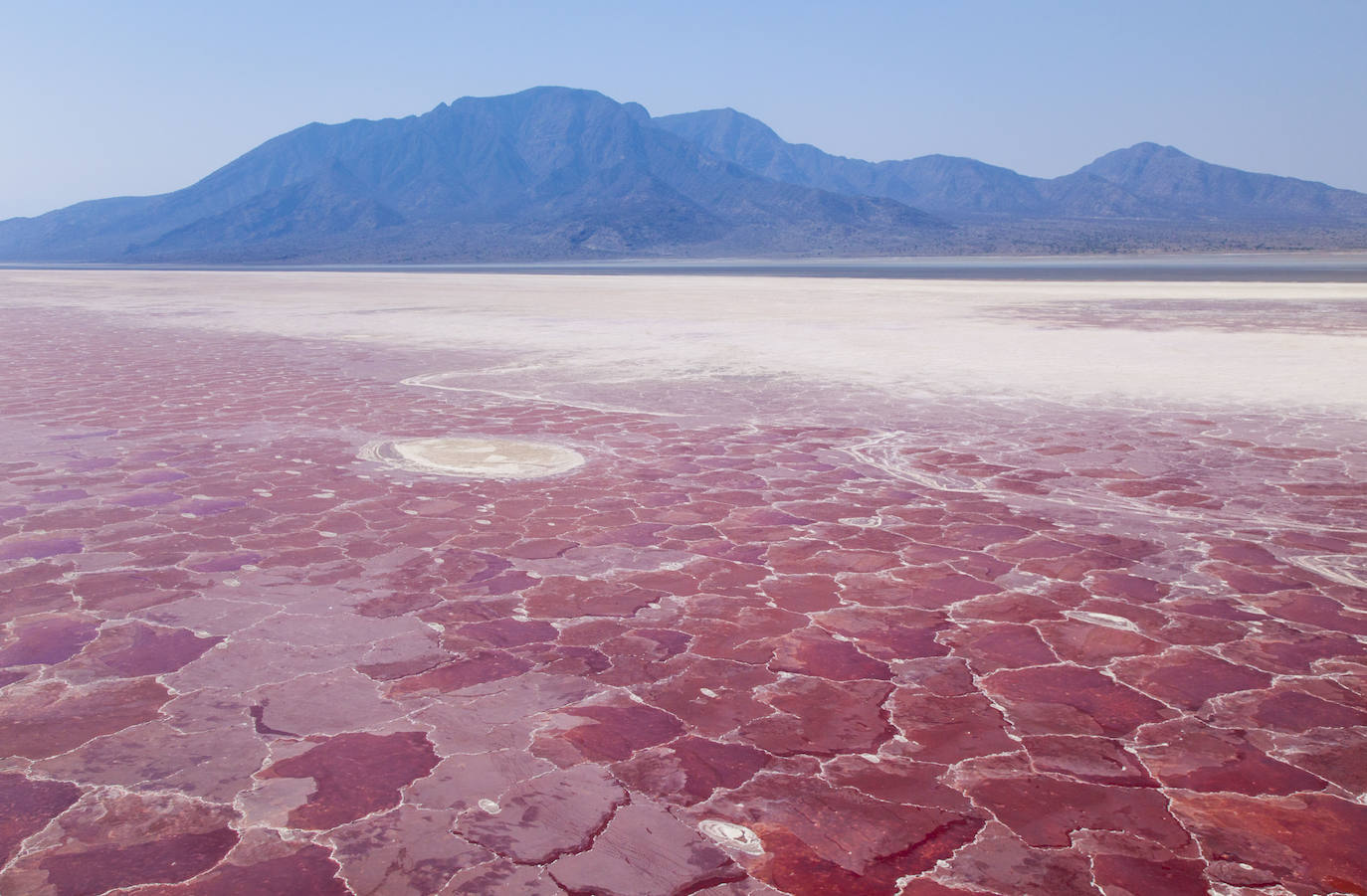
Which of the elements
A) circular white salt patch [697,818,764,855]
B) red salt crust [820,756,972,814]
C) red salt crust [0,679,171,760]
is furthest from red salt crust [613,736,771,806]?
red salt crust [0,679,171,760]

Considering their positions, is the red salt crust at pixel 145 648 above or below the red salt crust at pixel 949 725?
above

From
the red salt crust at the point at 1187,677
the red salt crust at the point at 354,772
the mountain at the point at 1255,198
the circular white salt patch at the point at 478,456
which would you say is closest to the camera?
the red salt crust at the point at 354,772

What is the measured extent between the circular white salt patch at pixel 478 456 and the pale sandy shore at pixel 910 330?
4170 mm

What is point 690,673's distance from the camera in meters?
A: 3.82

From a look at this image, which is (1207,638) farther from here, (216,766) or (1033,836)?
(216,766)

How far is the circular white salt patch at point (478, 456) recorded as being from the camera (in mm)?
7090

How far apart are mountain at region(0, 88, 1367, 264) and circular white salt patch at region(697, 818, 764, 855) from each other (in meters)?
89.6

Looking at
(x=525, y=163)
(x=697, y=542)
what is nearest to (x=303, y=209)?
(x=525, y=163)

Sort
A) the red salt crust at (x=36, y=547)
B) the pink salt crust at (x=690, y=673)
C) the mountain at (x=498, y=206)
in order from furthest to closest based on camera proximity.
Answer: the mountain at (x=498, y=206) < the red salt crust at (x=36, y=547) < the pink salt crust at (x=690, y=673)

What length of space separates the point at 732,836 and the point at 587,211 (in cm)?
12519

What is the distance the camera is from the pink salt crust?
2730 millimetres

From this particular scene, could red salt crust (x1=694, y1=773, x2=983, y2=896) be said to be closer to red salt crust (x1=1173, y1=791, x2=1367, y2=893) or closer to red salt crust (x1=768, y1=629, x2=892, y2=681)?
red salt crust (x1=1173, y1=791, x2=1367, y2=893)

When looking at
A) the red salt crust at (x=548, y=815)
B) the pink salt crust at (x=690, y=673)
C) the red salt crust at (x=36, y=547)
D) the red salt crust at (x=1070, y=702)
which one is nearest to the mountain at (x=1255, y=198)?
the pink salt crust at (x=690, y=673)

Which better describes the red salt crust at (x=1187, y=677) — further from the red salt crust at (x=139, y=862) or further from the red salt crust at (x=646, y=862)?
the red salt crust at (x=139, y=862)
